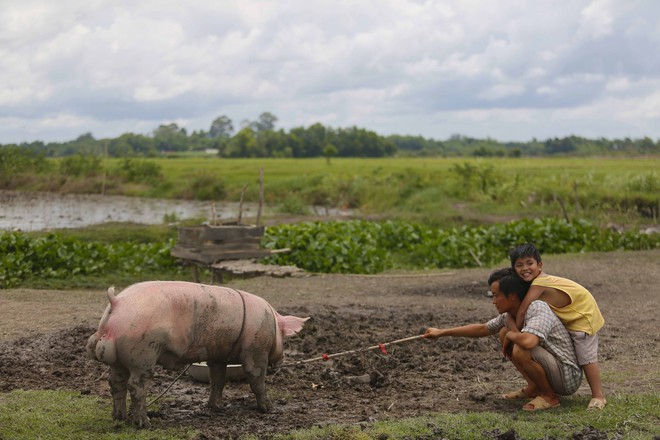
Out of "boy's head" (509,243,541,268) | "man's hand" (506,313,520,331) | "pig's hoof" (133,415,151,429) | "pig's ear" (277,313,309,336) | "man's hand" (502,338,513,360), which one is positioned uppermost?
"boy's head" (509,243,541,268)

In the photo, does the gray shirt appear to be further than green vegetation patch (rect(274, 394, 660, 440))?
Yes

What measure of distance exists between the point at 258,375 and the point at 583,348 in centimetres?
275

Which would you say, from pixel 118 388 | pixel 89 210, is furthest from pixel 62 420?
pixel 89 210

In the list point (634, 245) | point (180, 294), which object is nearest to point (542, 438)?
point (180, 294)

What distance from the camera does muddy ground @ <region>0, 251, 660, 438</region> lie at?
677cm

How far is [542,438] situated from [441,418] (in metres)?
0.83

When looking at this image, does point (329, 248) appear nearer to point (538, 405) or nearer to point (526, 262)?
point (526, 262)

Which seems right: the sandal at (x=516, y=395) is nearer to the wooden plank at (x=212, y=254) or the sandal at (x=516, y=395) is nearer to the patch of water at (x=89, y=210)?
the wooden plank at (x=212, y=254)

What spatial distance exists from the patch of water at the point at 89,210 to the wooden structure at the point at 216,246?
1036 cm

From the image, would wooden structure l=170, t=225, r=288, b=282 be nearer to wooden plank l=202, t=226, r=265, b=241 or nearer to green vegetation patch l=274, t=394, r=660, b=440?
wooden plank l=202, t=226, r=265, b=241

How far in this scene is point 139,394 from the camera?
231 inches

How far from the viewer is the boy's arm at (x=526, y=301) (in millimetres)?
6516

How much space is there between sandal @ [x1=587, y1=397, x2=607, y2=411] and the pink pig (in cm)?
255

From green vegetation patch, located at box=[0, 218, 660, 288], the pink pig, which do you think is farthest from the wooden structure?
the pink pig
